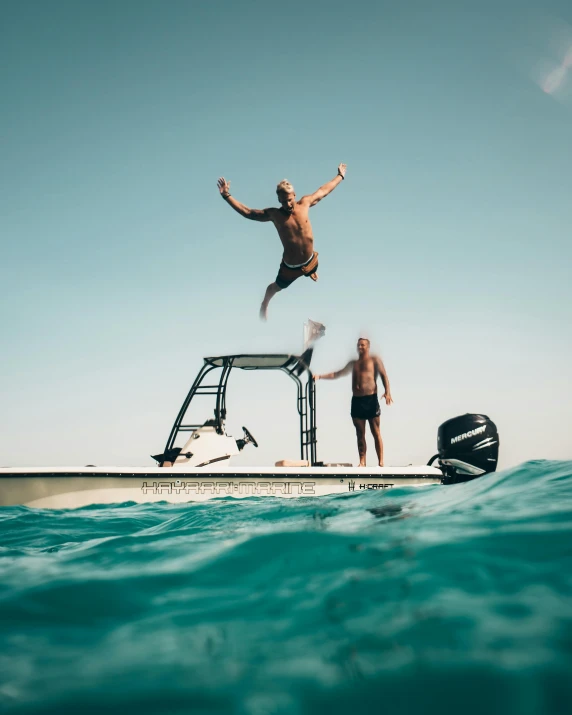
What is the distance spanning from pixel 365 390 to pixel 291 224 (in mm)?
2992

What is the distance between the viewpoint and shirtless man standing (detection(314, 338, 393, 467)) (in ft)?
25.7

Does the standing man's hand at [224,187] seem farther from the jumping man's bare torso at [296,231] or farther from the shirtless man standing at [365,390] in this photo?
the shirtless man standing at [365,390]

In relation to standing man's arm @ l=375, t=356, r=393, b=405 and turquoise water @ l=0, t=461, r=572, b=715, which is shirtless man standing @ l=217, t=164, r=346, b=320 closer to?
standing man's arm @ l=375, t=356, r=393, b=405

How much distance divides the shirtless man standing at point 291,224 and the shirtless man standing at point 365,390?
6.23 ft

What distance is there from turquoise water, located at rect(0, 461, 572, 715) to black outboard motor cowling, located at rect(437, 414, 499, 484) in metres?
2.07

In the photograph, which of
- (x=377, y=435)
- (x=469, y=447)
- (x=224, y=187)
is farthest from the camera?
(x=377, y=435)

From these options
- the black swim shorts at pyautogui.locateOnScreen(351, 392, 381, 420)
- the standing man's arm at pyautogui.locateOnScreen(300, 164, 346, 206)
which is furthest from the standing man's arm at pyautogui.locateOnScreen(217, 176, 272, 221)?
the black swim shorts at pyautogui.locateOnScreen(351, 392, 381, 420)

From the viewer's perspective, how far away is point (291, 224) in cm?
626

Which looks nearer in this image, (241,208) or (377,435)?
(241,208)

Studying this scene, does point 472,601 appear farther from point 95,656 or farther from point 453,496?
point 453,496

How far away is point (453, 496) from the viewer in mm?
3482

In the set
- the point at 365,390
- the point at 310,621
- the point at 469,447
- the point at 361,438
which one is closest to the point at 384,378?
the point at 365,390

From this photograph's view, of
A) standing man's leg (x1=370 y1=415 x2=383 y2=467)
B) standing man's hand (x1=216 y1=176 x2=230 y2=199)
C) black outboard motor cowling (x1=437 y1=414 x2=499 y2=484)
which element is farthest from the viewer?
standing man's leg (x1=370 y1=415 x2=383 y2=467)

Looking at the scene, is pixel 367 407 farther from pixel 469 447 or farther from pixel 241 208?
pixel 241 208
